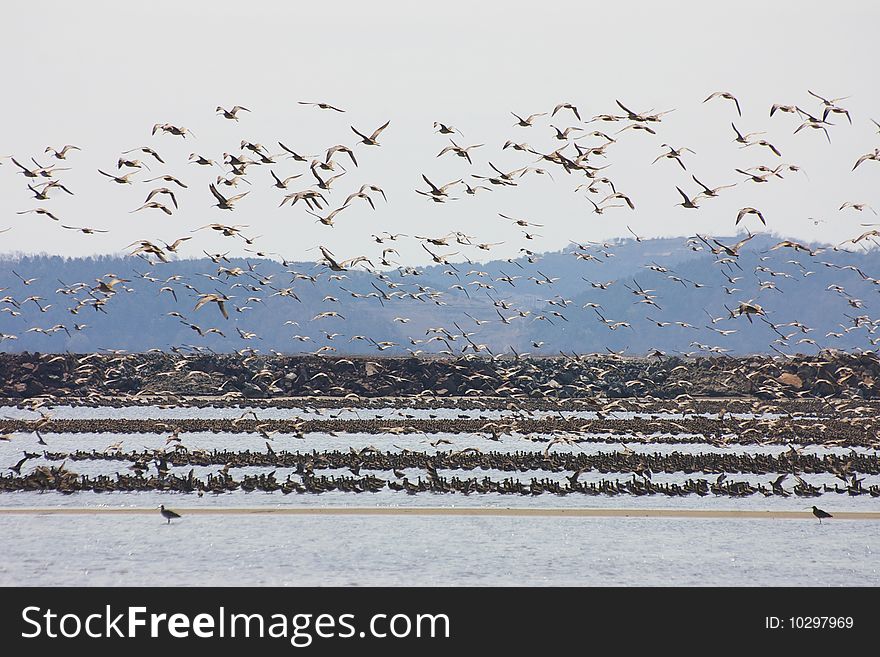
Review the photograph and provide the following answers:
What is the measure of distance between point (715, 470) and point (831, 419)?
27757mm

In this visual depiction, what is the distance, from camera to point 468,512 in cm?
4088

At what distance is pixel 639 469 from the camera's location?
1943 inches

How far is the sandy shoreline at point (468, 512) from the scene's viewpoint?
131 ft

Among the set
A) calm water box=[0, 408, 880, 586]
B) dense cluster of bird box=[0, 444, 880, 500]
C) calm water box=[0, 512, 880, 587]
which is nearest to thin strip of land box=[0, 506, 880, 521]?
calm water box=[0, 408, 880, 586]

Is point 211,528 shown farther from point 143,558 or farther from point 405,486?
point 405,486

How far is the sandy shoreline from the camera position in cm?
4006

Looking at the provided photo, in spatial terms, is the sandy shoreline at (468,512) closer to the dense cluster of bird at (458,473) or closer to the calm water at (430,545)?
the calm water at (430,545)

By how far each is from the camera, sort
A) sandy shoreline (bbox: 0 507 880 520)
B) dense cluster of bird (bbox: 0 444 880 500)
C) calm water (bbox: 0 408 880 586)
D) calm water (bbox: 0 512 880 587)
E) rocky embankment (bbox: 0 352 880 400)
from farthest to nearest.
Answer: rocky embankment (bbox: 0 352 880 400)
dense cluster of bird (bbox: 0 444 880 500)
sandy shoreline (bbox: 0 507 880 520)
calm water (bbox: 0 408 880 586)
calm water (bbox: 0 512 880 587)

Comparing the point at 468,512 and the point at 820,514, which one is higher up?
the point at 820,514

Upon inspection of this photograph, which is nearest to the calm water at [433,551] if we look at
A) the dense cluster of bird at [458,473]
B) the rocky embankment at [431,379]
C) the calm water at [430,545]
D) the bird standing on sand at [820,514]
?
the calm water at [430,545]

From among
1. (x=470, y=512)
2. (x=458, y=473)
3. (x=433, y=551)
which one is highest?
(x=458, y=473)

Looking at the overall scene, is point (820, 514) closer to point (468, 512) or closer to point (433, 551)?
point (468, 512)

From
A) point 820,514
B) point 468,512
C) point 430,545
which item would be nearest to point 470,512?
point 468,512

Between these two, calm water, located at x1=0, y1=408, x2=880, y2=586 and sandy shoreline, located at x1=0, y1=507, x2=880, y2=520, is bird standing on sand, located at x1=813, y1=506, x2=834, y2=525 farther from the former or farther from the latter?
sandy shoreline, located at x1=0, y1=507, x2=880, y2=520
